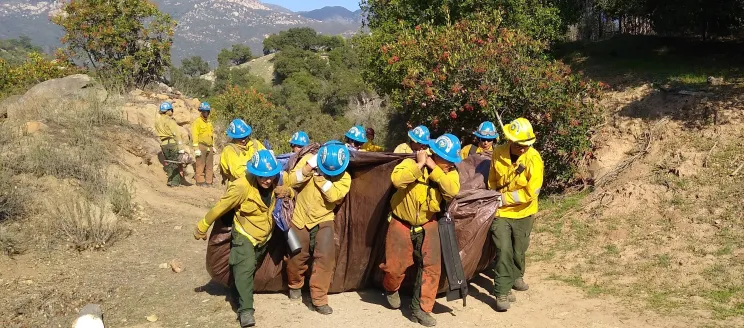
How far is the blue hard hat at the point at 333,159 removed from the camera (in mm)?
4457

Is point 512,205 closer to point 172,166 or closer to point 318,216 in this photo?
point 318,216

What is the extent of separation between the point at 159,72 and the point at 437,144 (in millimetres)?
13811

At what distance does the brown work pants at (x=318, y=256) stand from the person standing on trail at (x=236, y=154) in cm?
136

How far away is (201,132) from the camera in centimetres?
939

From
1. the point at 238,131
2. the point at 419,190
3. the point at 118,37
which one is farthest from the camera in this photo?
the point at 118,37

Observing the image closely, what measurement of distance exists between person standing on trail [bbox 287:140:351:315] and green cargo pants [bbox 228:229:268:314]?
0.38 m

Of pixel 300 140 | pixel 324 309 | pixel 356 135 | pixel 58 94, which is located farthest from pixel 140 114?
pixel 324 309

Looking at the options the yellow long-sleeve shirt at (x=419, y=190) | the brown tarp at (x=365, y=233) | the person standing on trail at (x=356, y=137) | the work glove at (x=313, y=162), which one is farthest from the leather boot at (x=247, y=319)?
the person standing on trail at (x=356, y=137)

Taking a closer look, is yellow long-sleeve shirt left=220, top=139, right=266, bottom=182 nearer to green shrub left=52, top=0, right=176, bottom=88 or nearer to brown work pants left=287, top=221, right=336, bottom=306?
brown work pants left=287, top=221, right=336, bottom=306

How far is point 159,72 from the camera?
636 inches

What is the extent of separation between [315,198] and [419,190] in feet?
2.88

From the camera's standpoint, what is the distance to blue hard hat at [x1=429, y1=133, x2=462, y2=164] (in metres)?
4.23

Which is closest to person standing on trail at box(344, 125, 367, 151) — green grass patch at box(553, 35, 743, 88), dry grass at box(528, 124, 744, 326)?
dry grass at box(528, 124, 744, 326)

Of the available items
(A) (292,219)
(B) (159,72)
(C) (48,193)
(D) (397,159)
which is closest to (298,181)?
(A) (292,219)
